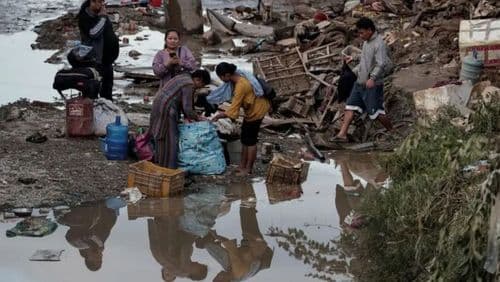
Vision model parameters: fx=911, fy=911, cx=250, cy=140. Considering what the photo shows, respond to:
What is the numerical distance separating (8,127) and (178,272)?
16.1 feet

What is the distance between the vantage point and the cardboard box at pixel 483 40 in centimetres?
1240

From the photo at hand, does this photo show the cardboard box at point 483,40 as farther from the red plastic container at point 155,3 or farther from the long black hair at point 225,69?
the red plastic container at point 155,3

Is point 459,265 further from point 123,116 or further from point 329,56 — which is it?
point 329,56

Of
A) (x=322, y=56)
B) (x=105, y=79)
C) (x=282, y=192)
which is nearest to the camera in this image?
(x=282, y=192)

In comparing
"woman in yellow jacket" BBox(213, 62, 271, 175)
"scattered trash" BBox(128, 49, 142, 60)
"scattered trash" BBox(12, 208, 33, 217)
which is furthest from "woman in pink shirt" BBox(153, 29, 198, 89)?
"scattered trash" BBox(128, 49, 142, 60)

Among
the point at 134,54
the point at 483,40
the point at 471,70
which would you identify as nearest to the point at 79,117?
the point at 471,70

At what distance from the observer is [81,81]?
37.5 ft

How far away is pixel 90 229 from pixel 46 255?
878mm

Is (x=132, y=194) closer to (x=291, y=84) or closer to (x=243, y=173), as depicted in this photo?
(x=243, y=173)

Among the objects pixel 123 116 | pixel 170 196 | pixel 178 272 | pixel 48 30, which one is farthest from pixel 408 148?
pixel 48 30

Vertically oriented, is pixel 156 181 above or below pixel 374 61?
below

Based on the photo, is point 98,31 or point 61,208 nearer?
point 61,208

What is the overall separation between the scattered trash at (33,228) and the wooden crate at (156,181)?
1.17 m

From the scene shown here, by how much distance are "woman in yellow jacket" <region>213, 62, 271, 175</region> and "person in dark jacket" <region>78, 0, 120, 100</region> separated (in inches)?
91.1
